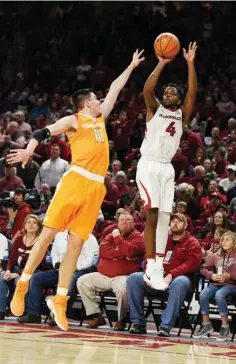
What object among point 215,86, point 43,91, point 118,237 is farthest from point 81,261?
point 43,91

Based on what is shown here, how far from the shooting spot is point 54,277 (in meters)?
14.5

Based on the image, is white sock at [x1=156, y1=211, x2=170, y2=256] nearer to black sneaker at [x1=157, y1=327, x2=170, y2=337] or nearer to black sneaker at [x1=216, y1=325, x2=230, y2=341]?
black sneaker at [x1=157, y1=327, x2=170, y2=337]

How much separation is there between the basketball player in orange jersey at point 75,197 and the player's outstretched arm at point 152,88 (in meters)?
0.77

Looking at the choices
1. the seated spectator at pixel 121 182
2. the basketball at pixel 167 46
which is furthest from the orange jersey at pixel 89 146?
the seated spectator at pixel 121 182

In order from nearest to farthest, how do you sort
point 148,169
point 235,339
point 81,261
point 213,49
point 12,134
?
point 148,169
point 235,339
point 81,261
point 12,134
point 213,49

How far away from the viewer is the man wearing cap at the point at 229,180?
56.3 feet

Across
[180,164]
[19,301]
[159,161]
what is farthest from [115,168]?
[19,301]

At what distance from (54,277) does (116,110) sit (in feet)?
30.3

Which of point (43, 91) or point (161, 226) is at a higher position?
point (43, 91)

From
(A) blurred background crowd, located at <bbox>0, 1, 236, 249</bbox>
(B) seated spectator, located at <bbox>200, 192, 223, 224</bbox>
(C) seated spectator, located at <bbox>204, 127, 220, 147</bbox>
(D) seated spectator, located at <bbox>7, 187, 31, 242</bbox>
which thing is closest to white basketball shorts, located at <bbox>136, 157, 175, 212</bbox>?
(A) blurred background crowd, located at <bbox>0, 1, 236, 249</bbox>

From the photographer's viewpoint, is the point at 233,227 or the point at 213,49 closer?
the point at 233,227

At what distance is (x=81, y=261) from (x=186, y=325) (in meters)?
1.77

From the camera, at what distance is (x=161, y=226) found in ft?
37.4

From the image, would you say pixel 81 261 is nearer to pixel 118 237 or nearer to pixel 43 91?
pixel 118 237
